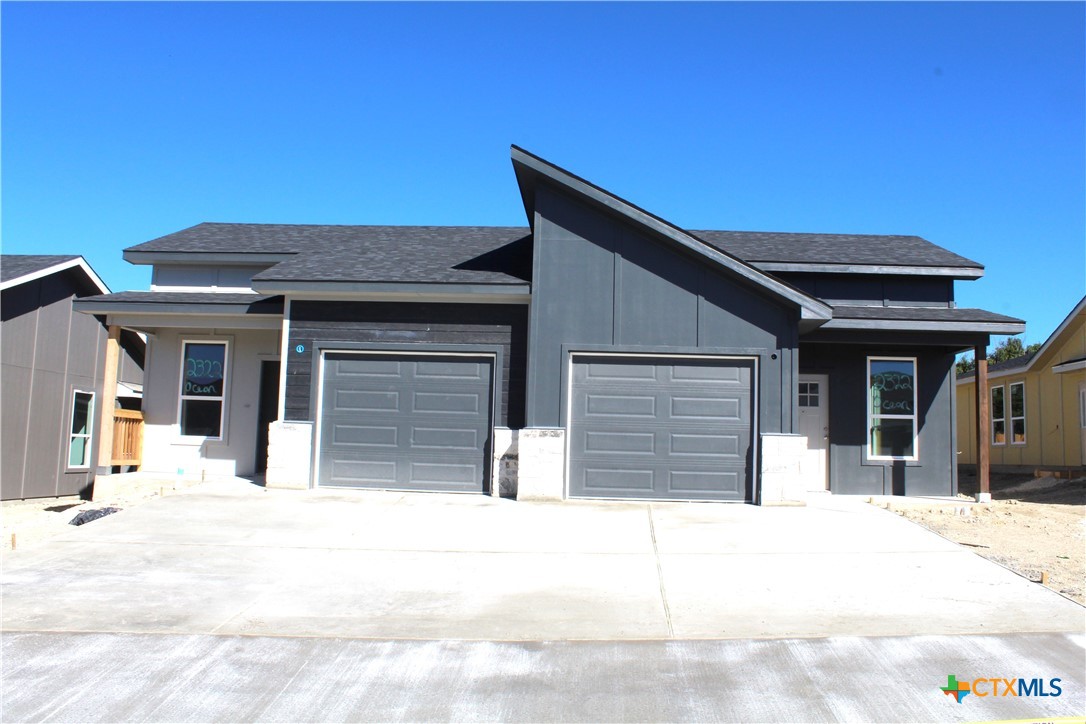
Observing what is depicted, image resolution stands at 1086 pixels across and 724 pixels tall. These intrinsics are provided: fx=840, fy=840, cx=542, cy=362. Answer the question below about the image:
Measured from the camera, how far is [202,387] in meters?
15.1

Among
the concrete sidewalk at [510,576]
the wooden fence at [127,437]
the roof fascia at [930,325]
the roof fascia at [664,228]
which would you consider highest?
the roof fascia at [664,228]

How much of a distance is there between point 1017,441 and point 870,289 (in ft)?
33.1

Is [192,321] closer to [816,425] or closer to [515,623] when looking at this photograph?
[515,623]

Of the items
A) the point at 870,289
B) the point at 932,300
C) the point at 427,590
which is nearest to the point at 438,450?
the point at 427,590

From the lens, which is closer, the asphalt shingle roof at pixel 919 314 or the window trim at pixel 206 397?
the asphalt shingle roof at pixel 919 314

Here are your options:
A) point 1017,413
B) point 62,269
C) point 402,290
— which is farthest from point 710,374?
point 62,269

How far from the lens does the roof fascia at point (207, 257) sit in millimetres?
15328

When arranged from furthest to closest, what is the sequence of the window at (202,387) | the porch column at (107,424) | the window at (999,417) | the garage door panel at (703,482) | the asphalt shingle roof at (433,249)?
the window at (999,417), the window at (202,387), the porch column at (107,424), the asphalt shingle roof at (433,249), the garage door panel at (703,482)

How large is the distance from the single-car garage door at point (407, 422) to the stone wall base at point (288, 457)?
10.9 inches

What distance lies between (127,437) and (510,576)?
9.53 meters

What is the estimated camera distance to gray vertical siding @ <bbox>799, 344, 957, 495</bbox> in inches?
577

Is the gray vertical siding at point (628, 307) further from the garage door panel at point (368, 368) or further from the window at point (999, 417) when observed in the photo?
the window at point (999, 417)

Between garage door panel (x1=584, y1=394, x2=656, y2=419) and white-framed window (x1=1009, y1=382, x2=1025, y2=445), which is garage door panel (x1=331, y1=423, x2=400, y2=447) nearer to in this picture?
garage door panel (x1=584, y1=394, x2=656, y2=419)

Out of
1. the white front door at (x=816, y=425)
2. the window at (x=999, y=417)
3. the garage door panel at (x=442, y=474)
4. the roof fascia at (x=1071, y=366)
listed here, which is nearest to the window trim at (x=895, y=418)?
the white front door at (x=816, y=425)
